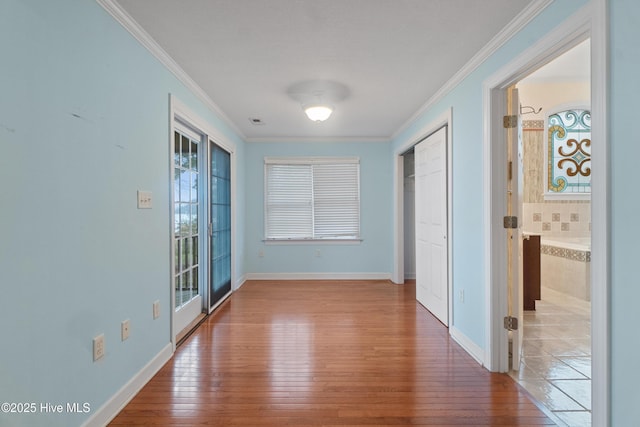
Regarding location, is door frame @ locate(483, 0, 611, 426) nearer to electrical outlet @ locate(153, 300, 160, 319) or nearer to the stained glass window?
electrical outlet @ locate(153, 300, 160, 319)

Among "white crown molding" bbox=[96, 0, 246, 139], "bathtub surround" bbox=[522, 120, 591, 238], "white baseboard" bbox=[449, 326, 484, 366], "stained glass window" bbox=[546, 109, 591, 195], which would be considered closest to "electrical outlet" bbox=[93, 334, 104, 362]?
"white crown molding" bbox=[96, 0, 246, 139]

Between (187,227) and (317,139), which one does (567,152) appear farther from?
(187,227)

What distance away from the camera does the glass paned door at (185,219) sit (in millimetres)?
3074

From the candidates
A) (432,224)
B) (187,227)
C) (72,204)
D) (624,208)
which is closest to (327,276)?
(432,224)

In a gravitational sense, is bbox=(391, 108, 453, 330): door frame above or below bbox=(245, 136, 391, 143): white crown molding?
below

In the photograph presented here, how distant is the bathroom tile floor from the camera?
1.96 metres

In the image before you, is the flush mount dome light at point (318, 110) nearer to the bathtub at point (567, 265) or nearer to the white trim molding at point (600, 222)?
the white trim molding at point (600, 222)

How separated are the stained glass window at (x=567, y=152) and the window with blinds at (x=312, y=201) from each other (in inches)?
121

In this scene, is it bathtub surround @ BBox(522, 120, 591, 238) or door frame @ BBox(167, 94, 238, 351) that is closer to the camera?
door frame @ BBox(167, 94, 238, 351)

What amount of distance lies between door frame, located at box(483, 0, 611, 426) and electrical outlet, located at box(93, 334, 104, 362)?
255cm

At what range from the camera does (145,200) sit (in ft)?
7.38

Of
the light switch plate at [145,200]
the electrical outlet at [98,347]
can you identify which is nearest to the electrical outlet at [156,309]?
the electrical outlet at [98,347]

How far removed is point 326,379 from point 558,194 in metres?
4.80

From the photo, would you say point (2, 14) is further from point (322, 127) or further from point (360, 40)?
point (322, 127)
